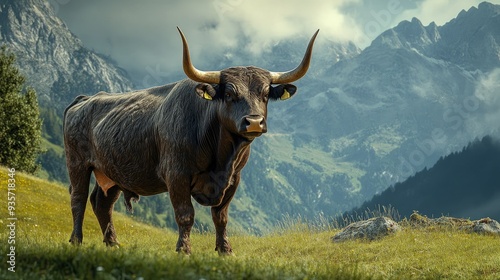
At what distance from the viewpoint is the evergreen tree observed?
48.5 m

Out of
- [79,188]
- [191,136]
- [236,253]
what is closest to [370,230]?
[236,253]

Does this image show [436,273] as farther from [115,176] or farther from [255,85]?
[115,176]

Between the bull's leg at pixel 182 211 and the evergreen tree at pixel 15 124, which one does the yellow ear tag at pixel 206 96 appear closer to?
the bull's leg at pixel 182 211

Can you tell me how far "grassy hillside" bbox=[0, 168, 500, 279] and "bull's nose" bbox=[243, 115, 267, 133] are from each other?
2.17 metres

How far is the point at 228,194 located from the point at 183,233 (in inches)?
52.7

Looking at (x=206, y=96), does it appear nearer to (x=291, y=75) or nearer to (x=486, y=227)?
(x=291, y=75)

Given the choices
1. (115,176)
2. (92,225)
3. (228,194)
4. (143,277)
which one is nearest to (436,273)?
(228,194)

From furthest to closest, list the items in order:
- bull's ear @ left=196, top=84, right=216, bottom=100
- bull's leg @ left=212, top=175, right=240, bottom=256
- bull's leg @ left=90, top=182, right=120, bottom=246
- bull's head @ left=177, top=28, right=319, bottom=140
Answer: bull's leg @ left=90, top=182, right=120, bottom=246 < bull's leg @ left=212, top=175, right=240, bottom=256 < bull's ear @ left=196, top=84, right=216, bottom=100 < bull's head @ left=177, top=28, right=319, bottom=140

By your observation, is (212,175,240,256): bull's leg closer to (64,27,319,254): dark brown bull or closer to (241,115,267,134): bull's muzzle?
(64,27,319,254): dark brown bull

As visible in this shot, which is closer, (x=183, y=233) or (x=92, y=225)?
(x=183, y=233)

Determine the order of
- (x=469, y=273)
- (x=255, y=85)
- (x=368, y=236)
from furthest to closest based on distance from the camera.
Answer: (x=368, y=236) → (x=469, y=273) → (x=255, y=85)

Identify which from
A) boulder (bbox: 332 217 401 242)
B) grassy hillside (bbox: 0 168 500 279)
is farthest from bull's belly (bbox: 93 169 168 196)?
boulder (bbox: 332 217 401 242)

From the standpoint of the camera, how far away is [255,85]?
1038 centimetres

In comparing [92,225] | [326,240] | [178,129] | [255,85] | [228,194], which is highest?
[255,85]
